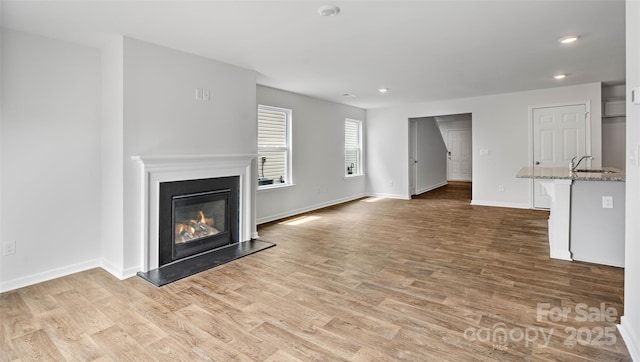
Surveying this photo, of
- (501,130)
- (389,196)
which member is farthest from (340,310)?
(389,196)

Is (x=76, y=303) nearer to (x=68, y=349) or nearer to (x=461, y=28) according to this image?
(x=68, y=349)

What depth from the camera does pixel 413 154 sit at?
27.1 feet

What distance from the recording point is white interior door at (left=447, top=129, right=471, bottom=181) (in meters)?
11.9

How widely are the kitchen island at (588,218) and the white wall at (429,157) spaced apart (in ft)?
17.5

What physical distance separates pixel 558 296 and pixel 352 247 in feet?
6.73

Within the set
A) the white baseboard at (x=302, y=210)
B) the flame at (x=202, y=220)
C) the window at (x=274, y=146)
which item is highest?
the window at (x=274, y=146)

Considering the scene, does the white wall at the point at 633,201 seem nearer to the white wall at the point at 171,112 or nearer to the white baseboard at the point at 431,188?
the white wall at the point at 171,112

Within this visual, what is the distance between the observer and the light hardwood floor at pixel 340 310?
6.20 feet

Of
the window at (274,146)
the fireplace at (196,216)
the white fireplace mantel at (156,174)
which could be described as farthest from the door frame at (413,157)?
the white fireplace mantel at (156,174)

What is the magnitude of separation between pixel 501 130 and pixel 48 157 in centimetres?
712

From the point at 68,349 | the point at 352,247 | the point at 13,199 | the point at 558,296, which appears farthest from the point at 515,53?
the point at 13,199

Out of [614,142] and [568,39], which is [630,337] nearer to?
[568,39]

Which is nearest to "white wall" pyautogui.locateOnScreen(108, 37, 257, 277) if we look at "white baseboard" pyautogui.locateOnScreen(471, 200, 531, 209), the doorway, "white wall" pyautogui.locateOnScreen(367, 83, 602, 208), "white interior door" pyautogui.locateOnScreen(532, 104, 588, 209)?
"white wall" pyautogui.locateOnScreen(367, 83, 602, 208)

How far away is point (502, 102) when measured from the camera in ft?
20.9
